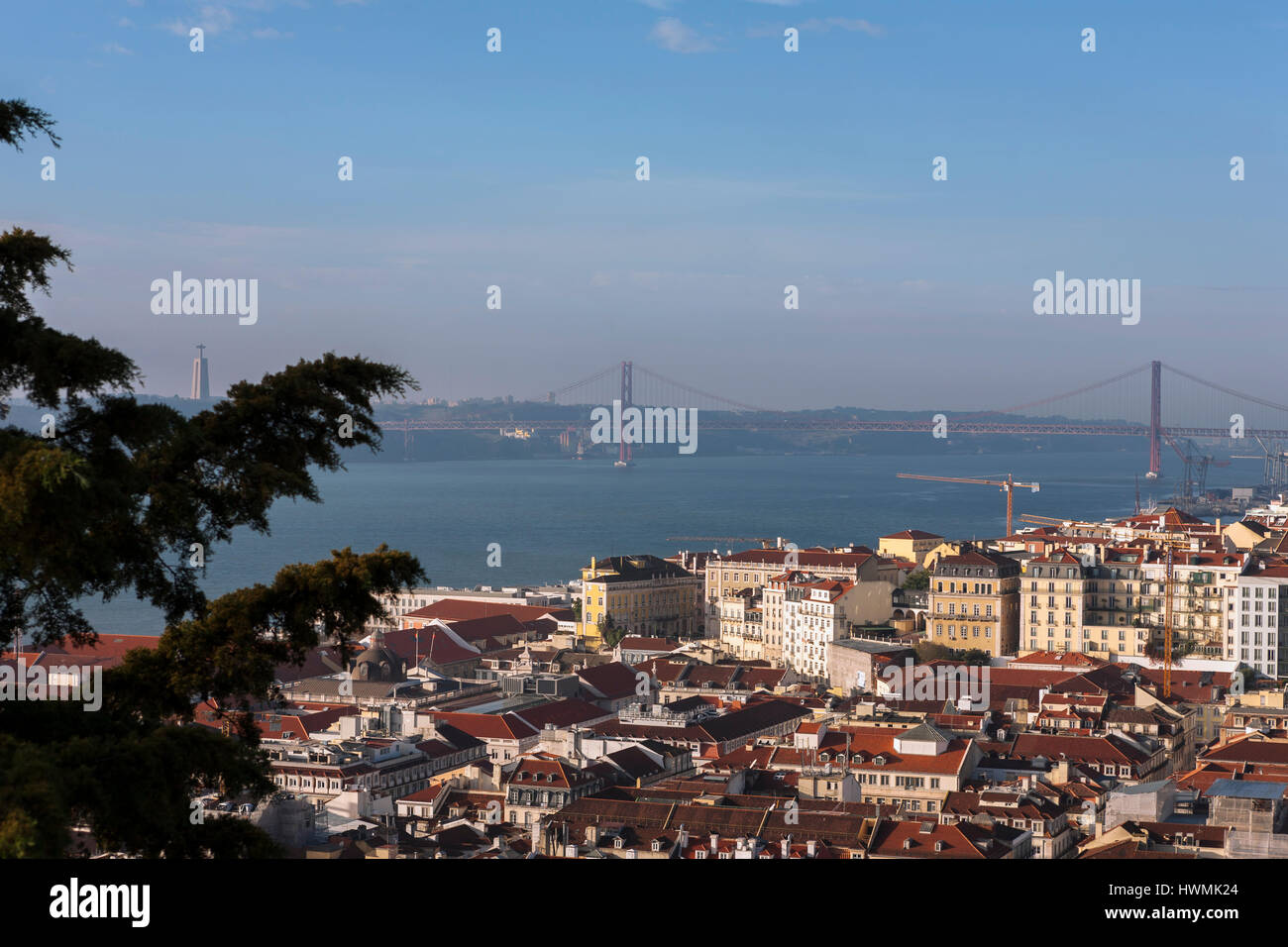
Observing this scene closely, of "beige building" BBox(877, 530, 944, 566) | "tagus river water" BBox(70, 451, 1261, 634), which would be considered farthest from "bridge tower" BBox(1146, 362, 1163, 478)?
"beige building" BBox(877, 530, 944, 566)

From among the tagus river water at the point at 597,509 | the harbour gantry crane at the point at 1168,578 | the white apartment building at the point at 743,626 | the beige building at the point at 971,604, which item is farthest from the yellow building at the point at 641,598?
the harbour gantry crane at the point at 1168,578

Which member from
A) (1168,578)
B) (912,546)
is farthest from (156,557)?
(912,546)

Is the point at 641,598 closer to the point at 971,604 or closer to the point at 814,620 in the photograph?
the point at 814,620

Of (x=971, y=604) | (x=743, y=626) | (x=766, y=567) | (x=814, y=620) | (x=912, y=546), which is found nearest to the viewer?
(x=971, y=604)

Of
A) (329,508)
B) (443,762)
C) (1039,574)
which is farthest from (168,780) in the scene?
(329,508)

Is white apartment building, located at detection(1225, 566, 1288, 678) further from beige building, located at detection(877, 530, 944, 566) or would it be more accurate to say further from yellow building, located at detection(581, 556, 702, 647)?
yellow building, located at detection(581, 556, 702, 647)

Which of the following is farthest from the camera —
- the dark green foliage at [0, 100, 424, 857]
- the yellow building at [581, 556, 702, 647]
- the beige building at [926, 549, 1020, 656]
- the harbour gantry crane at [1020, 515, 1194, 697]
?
the yellow building at [581, 556, 702, 647]

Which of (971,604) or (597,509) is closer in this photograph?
(971,604)

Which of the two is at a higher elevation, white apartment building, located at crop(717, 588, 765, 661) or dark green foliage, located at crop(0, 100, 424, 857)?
dark green foliage, located at crop(0, 100, 424, 857)
